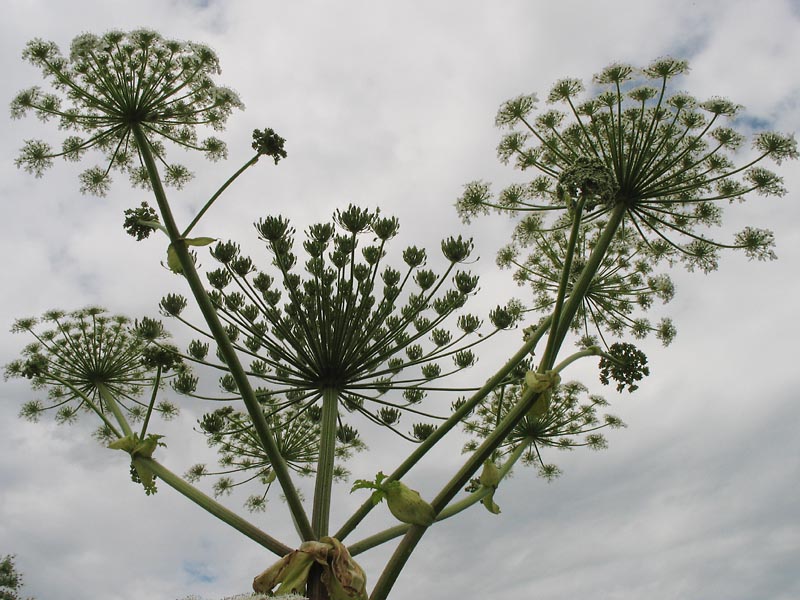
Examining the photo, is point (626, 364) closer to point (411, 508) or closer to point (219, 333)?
point (411, 508)

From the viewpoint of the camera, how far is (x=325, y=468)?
7938mm

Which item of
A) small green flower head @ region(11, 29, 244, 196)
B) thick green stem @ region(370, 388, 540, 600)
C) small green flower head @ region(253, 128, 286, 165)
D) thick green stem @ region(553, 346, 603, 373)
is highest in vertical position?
small green flower head @ region(11, 29, 244, 196)

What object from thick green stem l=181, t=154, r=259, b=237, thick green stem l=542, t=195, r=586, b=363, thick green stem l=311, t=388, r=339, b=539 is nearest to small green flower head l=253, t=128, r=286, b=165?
thick green stem l=181, t=154, r=259, b=237

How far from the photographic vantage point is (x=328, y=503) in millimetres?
7602

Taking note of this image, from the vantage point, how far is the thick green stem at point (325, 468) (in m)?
7.40

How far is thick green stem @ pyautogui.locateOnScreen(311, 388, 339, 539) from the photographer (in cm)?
740

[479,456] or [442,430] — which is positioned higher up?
[442,430]

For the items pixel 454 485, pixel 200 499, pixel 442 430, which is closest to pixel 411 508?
pixel 454 485

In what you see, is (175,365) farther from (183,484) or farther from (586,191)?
(586,191)

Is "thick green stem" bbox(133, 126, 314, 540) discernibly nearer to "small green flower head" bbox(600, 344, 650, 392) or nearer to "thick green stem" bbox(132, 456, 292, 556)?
"thick green stem" bbox(132, 456, 292, 556)

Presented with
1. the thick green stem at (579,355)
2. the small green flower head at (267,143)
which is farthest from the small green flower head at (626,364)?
the small green flower head at (267,143)

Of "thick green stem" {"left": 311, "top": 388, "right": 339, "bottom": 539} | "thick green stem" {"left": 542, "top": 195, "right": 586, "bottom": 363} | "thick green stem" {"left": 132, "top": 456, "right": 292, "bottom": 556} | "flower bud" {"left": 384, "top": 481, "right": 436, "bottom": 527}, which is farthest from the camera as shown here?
"thick green stem" {"left": 311, "top": 388, "right": 339, "bottom": 539}

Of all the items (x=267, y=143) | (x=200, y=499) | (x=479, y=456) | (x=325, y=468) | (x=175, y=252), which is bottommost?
(x=479, y=456)

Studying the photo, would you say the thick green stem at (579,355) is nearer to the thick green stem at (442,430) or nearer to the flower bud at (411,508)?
the thick green stem at (442,430)
